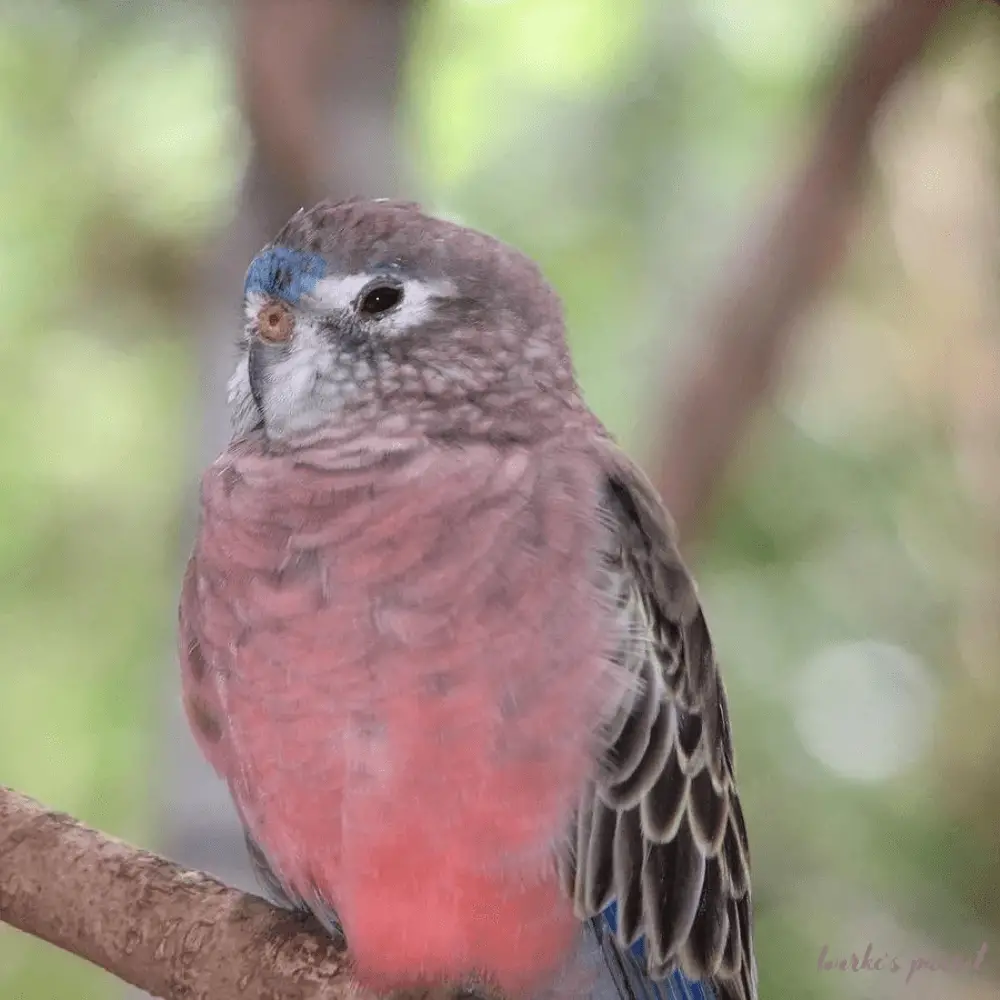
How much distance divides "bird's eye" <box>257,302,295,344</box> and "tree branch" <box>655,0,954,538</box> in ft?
2.86

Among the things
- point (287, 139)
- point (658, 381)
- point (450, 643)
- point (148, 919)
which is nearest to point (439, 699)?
point (450, 643)

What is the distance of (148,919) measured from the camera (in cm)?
91

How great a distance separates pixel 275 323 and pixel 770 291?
3.02 ft

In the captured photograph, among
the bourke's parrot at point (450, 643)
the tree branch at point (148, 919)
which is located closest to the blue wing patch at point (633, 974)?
the bourke's parrot at point (450, 643)

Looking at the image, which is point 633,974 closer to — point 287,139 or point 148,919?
point 148,919

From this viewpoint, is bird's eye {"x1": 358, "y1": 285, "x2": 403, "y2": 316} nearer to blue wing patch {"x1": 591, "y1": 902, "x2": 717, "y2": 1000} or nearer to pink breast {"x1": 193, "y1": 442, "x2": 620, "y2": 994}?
pink breast {"x1": 193, "y1": 442, "x2": 620, "y2": 994}

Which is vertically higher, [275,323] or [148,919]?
[275,323]

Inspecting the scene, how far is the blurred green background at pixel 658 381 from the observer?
154 centimetres

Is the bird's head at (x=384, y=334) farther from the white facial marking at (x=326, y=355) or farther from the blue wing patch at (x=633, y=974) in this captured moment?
the blue wing patch at (x=633, y=974)

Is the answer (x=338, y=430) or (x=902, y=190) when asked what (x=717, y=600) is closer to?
(x=902, y=190)

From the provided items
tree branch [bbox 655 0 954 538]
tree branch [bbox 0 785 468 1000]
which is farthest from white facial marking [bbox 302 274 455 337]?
tree branch [bbox 655 0 954 538]

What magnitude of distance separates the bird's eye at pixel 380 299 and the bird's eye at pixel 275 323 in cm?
6

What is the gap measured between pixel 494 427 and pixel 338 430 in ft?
0.39

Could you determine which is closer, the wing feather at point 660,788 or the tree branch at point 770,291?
the wing feather at point 660,788
